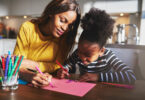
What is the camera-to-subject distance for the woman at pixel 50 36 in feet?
3.02

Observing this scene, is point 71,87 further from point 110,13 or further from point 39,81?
point 110,13

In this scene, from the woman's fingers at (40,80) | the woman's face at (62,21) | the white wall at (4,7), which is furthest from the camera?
the white wall at (4,7)

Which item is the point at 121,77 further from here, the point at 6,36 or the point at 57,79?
the point at 6,36

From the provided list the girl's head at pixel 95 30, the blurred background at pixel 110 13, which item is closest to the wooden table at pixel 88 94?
the girl's head at pixel 95 30

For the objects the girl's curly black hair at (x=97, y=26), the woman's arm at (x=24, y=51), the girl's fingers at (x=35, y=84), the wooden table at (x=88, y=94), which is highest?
the girl's curly black hair at (x=97, y=26)

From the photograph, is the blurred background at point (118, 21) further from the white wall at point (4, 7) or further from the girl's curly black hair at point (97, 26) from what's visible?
→ the girl's curly black hair at point (97, 26)

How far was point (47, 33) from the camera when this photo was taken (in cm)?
110

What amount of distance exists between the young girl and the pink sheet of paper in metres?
0.05

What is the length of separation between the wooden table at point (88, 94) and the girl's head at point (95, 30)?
27 cm

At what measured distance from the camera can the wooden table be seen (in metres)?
0.55

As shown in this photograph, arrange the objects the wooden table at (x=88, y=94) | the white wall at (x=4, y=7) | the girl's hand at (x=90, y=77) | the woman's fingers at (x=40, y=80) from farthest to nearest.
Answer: the white wall at (x=4, y=7)
the girl's hand at (x=90, y=77)
the woman's fingers at (x=40, y=80)
the wooden table at (x=88, y=94)

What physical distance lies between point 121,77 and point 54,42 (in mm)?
502

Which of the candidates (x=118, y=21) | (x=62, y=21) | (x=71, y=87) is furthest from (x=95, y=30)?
(x=118, y=21)

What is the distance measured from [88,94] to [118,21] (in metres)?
2.87
